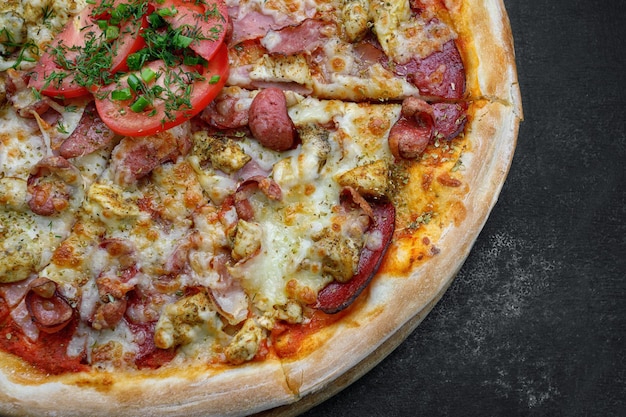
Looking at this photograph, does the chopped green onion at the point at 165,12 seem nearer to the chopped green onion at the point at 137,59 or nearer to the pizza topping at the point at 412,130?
the chopped green onion at the point at 137,59

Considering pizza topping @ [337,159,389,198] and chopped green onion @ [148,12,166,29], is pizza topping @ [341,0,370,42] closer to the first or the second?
pizza topping @ [337,159,389,198]

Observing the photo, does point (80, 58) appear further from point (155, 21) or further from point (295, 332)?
point (295, 332)

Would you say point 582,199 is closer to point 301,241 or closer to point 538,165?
point 538,165

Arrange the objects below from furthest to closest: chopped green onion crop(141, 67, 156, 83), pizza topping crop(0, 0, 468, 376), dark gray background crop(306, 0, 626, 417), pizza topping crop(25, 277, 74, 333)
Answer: dark gray background crop(306, 0, 626, 417), chopped green onion crop(141, 67, 156, 83), pizza topping crop(0, 0, 468, 376), pizza topping crop(25, 277, 74, 333)

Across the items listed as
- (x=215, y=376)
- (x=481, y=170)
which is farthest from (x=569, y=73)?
(x=215, y=376)

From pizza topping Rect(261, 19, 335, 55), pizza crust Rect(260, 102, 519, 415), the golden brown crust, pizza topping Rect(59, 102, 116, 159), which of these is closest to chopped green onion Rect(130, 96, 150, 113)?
pizza topping Rect(59, 102, 116, 159)

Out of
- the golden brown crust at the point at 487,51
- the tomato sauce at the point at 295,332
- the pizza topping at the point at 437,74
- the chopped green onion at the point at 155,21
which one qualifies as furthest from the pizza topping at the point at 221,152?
the golden brown crust at the point at 487,51

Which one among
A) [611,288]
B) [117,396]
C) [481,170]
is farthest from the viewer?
[611,288]

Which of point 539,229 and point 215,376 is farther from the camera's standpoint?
point 539,229
